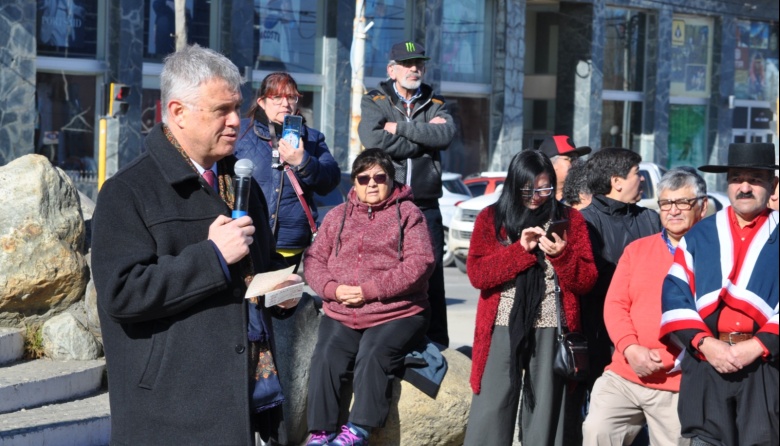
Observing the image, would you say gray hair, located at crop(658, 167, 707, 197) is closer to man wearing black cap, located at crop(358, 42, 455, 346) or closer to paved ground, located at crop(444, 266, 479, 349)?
man wearing black cap, located at crop(358, 42, 455, 346)

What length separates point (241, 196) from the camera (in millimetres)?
3754

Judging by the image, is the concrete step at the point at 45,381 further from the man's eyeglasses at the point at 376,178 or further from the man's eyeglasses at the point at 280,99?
the man's eyeglasses at the point at 376,178

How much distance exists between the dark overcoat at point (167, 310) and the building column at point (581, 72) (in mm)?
26937

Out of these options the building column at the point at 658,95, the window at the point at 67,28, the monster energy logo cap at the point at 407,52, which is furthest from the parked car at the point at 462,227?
the building column at the point at 658,95

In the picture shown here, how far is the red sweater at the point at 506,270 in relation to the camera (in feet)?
20.3

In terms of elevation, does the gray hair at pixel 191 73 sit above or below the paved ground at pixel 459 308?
above

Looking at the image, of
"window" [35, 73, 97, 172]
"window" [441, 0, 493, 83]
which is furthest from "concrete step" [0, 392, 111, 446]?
"window" [441, 0, 493, 83]

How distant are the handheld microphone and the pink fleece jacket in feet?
9.48

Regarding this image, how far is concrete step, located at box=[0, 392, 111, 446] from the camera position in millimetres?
6621

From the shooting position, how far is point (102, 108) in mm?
19922

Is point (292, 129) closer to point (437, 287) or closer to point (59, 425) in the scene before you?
point (437, 287)

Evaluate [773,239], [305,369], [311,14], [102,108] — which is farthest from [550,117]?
[773,239]

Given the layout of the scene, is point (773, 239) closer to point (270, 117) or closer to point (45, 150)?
point (270, 117)

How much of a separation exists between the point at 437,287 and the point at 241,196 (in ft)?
13.5
